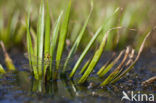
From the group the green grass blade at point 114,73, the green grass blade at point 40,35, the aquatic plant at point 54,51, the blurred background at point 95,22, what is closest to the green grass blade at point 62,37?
the aquatic plant at point 54,51

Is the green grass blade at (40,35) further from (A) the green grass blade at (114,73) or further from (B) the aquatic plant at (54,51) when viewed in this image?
(A) the green grass blade at (114,73)

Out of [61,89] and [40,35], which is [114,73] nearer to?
[61,89]

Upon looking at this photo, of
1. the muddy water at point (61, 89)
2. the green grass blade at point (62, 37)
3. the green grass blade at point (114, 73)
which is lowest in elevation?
the muddy water at point (61, 89)

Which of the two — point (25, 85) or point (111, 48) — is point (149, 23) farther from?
point (25, 85)

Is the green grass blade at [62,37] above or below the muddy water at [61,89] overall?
above

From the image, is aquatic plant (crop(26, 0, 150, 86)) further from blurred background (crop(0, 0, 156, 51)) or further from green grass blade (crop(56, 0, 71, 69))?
blurred background (crop(0, 0, 156, 51))

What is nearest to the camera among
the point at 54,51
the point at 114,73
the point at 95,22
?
the point at 114,73

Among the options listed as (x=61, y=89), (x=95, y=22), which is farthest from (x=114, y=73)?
(x=95, y=22)

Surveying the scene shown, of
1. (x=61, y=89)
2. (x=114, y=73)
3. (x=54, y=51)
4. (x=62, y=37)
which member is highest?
(x=62, y=37)
